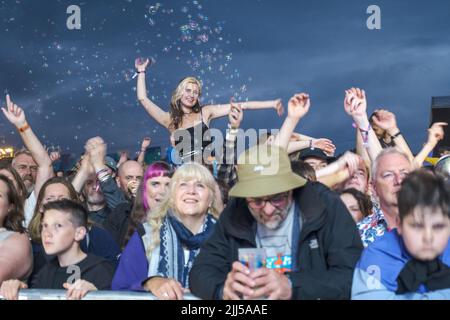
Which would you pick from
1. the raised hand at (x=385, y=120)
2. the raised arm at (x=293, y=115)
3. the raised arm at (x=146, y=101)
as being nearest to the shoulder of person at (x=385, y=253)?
the raised arm at (x=293, y=115)

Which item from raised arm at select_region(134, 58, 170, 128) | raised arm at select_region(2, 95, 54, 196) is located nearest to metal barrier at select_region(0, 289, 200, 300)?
raised arm at select_region(2, 95, 54, 196)

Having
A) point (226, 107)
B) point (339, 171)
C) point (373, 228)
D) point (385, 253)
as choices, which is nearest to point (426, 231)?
point (385, 253)

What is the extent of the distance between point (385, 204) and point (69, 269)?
188 cm

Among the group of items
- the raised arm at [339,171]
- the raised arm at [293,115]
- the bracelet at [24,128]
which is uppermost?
the bracelet at [24,128]

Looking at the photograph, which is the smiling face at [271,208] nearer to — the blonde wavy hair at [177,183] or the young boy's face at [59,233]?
the blonde wavy hair at [177,183]

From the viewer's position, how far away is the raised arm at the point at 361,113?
4574mm

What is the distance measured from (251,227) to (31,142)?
2.78 meters

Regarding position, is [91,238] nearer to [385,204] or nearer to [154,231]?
[154,231]

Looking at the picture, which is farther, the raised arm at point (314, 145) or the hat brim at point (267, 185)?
the raised arm at point (314, 145)

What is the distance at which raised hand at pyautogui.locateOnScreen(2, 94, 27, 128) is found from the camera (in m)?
5.27

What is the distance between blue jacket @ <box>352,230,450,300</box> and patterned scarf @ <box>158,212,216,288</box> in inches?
43.1

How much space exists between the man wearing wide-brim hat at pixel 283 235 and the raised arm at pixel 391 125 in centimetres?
224

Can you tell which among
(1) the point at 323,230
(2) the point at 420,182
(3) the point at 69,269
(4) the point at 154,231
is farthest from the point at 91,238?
(2) the point at 420,182
